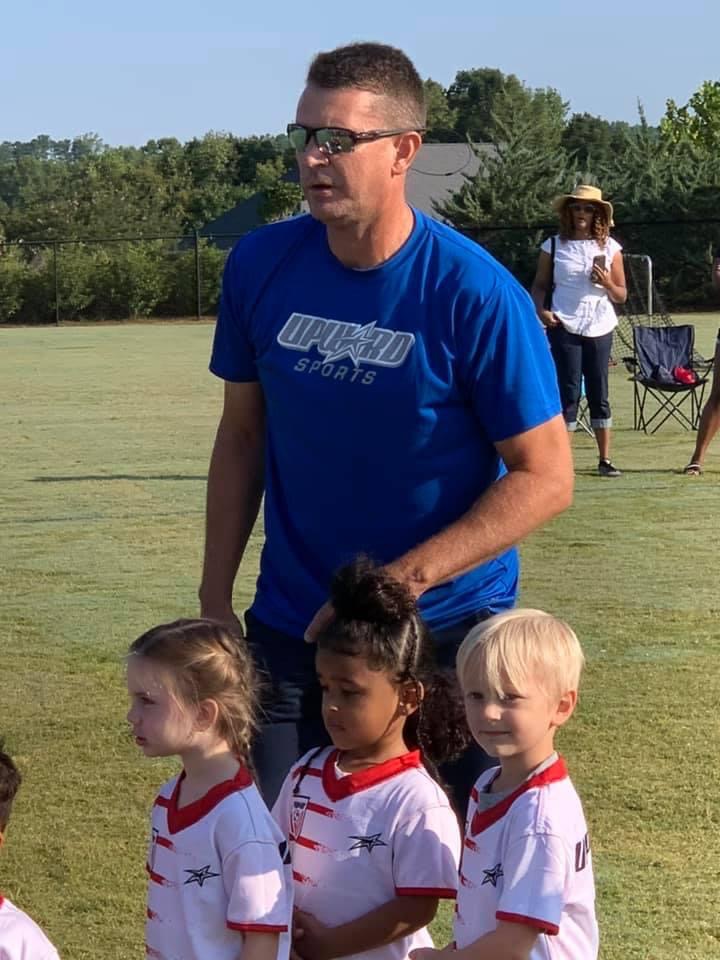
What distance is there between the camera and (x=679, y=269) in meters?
40.5

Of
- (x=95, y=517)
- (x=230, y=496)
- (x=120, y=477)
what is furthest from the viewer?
(x=120, y=477)

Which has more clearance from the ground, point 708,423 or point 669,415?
point 708,423

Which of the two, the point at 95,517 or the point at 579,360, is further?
the point at 579,360

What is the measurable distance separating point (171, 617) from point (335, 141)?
16.7ft

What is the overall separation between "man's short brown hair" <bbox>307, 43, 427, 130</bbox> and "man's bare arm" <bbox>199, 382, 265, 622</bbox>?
0.79 meters

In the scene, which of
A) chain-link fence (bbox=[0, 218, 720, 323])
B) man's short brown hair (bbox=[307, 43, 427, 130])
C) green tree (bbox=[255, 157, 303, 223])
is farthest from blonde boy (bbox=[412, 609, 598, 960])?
green tree (bbox=[255, 157, 303, 223])

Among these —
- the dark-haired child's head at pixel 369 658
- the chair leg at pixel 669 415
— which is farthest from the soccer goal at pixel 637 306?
the dark-haired child's head at pixel 369 658

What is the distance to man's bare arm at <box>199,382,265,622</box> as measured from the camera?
3.74 m

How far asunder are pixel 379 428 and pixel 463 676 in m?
0.64

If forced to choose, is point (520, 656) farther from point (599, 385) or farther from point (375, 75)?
point (599, 385)

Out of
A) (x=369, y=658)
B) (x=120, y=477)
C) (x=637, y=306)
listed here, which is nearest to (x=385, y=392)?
(x=369, y=658)

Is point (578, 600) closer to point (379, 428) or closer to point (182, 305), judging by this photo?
point (379, 428)

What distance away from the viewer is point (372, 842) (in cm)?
298

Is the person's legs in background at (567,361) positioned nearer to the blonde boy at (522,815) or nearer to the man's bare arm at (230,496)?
the man's bare arm at (230,496)
